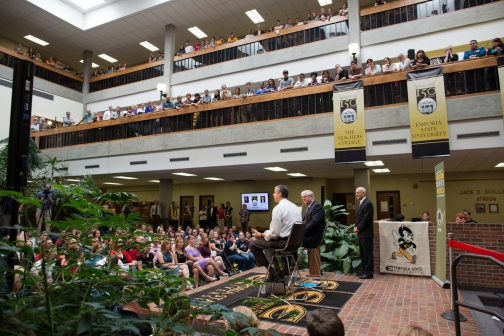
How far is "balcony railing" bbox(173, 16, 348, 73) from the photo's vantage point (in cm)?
1564

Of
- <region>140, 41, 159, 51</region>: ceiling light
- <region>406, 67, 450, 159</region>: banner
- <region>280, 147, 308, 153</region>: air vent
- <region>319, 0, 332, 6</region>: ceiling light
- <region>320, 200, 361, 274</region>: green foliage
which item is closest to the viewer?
<region>320, 200, 361, 274</region>: green foliage

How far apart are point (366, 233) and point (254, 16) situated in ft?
52.6

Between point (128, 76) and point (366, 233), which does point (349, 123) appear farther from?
point (128, 76)

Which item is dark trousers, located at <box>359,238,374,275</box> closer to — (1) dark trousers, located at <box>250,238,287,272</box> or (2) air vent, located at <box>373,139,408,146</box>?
(1) dark trousers, located at <box>250,238,287,272</box>

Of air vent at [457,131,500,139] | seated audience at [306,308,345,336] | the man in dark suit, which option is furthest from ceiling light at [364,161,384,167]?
seated audience at [306,308,345,336]

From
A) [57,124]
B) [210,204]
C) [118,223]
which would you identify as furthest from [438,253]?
[57,124]

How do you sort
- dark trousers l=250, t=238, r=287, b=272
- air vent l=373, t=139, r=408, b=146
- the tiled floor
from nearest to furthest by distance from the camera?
the tiled floor, dark trousers l=250, t=238, r=287, b=272, air vent l=373, t=139, r=408, b=146

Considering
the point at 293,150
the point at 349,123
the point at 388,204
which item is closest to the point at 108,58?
the point at 293,150

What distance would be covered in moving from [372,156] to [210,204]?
38.7ft

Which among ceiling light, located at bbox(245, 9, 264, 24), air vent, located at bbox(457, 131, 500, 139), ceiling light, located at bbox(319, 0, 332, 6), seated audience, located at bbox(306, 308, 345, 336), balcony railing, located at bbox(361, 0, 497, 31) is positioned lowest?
seated audience, located at bbox(306, 308, 345, 336)

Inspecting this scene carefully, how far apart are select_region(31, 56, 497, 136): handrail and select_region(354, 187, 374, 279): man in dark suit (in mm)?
5362

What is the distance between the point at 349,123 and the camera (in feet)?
36.1

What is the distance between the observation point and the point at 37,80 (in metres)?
20.3

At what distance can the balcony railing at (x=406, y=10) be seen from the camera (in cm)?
1329
